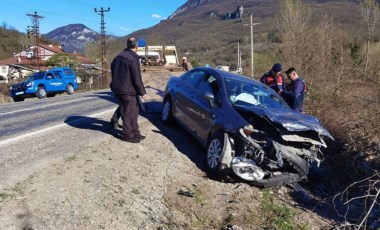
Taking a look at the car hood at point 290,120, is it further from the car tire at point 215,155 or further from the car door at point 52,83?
the car door at point 52,83

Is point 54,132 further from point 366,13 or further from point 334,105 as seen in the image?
point 366,13

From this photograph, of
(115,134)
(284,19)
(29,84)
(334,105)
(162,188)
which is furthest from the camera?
(29,84)

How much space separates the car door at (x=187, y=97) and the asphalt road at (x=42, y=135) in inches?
55.4

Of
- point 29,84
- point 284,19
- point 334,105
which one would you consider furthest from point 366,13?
point 29,84

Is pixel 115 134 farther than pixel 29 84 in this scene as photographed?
No

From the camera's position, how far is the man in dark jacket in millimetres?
7555

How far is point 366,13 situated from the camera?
18.7m

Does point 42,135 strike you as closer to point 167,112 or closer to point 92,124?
point 92,124

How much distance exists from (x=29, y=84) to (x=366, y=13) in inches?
717

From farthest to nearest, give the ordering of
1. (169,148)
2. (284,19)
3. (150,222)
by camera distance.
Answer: (284,19), (169,148), (150,222)

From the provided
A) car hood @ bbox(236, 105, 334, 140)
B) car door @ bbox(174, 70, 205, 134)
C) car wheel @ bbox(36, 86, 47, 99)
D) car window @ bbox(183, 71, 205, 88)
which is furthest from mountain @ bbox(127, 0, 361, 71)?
car hood @ bbox(236, 105, 334, 140)

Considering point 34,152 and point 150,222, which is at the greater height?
point 34,152

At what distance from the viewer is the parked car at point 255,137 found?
262 inches

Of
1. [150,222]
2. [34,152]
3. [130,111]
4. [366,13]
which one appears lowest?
[150,222]
